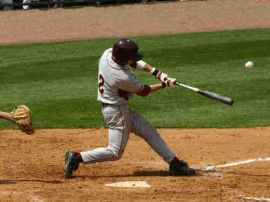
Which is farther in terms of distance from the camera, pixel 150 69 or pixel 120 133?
pixel 150 69

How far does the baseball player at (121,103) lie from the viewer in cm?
803

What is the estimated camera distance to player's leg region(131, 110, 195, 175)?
8.34 meters

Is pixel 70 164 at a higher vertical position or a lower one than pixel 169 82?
lower

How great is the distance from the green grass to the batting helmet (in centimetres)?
329

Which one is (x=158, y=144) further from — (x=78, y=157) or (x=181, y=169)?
(x=78, y=157)

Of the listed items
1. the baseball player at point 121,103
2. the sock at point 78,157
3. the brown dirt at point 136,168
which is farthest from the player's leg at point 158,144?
the sock at point 78,157

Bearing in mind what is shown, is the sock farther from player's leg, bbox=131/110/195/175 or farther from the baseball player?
player's leg, bbox=131/110/195/175

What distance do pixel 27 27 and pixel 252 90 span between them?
430 inches

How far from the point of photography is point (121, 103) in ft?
27.0

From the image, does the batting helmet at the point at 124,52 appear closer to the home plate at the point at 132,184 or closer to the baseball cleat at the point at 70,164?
the baseball cleat at the point at 70,164

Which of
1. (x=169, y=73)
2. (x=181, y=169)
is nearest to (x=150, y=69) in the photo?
(x=181, y=169)

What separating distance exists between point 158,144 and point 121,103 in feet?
2.10

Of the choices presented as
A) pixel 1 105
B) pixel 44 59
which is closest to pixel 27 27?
pixel 44 59

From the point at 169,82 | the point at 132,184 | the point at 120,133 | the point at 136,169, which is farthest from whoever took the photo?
the point at 136,169
